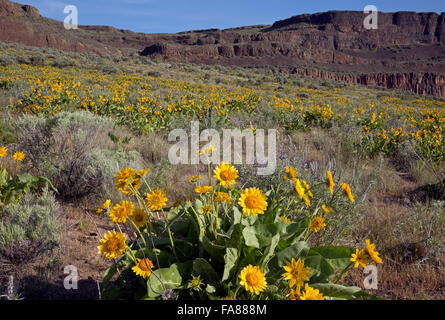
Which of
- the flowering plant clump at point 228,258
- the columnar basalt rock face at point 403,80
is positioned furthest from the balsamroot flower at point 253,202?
the columnar basalt rock face at point 403,80

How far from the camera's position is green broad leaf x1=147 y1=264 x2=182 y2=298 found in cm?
133

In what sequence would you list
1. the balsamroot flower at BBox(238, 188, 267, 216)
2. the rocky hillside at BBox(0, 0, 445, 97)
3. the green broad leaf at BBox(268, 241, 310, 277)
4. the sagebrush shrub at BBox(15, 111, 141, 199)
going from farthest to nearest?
1. the rocky hillside at BBox(0, 0, 445, 97)
2. the sagebrush shrub at BBox(15, 111, 141, 199)
3. the green broad leaf at BBox(268, 241, 310, 277)
4. the balsamroot flower at BBox(238, 188, 267, 216)

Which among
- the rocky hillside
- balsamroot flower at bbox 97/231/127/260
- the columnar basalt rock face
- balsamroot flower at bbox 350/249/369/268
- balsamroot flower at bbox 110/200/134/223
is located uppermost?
the rocky hillside

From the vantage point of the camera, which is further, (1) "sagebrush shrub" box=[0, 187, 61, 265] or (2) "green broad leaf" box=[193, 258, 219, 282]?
(1) "sagebrush shrub" box=[0, 187, 61, 265]

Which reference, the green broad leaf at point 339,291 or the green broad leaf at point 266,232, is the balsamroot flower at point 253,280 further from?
the green broad leaf at point 339,291

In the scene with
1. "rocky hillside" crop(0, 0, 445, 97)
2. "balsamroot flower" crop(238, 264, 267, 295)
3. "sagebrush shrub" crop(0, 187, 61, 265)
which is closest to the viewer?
"balsamroot flower" crop(238, 264, 267, 295)

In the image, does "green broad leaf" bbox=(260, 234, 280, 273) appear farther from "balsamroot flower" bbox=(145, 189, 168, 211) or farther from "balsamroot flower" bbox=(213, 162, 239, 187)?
"balsamroot flower" bbox=(145, 189, 168, 211)

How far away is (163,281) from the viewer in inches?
54.6

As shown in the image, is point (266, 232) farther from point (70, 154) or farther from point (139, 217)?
point (70, 154)

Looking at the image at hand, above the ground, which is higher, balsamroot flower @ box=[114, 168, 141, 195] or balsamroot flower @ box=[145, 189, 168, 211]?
balsamroot flower @ box=[114, 168, 141, 195]

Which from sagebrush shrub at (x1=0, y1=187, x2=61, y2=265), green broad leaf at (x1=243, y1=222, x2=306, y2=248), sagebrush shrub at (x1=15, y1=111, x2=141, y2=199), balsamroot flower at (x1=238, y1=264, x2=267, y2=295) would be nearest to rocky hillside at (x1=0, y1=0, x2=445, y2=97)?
sagebrush shrub at (x1=15, y1=111, x2=141, y2=199)

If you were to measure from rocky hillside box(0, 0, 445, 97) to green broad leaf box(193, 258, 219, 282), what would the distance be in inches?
1832

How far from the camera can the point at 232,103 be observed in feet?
27.5
